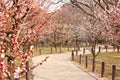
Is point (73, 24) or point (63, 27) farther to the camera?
point (73, 24)

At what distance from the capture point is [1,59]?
4.45 metres

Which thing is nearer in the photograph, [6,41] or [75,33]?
[6,41]

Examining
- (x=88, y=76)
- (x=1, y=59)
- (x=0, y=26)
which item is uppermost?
(x=0, y=26)

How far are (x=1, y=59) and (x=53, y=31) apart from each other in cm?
5327

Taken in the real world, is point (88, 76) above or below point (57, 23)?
below

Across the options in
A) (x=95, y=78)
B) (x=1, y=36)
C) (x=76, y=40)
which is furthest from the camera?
(x=76, y=40)

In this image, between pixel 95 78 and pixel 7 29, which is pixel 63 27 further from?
pixel 7 29

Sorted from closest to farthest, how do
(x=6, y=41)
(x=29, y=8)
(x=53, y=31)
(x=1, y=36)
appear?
1. (x=1, y=36)
2. (x=6, y=41)
3. (x=29, y=8)
4. (x=53, y=31)

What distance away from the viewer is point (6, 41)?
8930 millimetres

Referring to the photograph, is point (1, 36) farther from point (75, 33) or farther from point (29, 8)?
point (75, 33)

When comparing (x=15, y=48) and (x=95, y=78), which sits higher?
(x=15, y=48)

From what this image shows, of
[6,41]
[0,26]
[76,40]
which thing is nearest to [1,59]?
[0,26]

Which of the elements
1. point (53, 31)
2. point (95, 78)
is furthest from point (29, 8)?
point (53, 31)

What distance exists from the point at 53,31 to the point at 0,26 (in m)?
51.9
